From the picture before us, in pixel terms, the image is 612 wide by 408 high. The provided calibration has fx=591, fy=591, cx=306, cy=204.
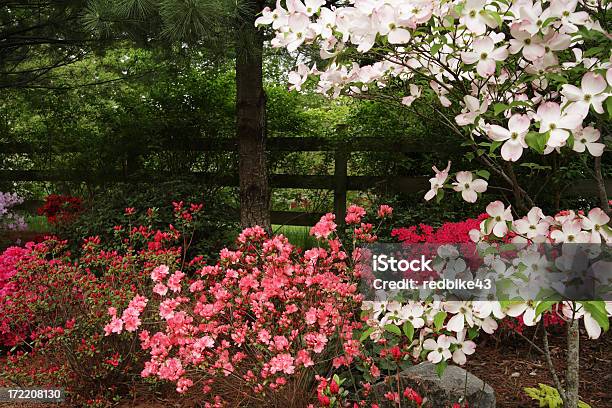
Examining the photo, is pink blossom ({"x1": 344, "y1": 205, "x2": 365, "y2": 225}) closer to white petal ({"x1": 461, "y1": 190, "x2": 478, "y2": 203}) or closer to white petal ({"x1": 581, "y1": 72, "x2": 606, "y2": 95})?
white petal ({"x1": 461, "y1": 190, "x2": 478, "y2": 203})

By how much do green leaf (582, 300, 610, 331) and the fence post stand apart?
15.2 feet

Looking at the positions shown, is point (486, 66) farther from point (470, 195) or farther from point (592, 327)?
point (592, 327)

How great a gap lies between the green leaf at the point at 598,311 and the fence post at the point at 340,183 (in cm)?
464

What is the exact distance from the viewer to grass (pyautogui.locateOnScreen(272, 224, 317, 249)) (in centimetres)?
602

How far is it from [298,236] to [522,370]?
3453 millimetres

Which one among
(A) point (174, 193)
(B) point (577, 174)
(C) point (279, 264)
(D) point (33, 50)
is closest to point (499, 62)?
(C) point (279, 264)

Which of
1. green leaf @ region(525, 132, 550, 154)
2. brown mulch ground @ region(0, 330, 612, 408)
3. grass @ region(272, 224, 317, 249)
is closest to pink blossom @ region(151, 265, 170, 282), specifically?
brown mulch ground @ region(0, 330, 612, 408)

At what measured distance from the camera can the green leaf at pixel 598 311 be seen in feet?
4.05

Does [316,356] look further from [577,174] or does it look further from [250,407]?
[577,174]

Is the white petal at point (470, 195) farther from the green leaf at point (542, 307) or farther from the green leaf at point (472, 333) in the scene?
the green leaf at point (542, 307)

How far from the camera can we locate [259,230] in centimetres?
258

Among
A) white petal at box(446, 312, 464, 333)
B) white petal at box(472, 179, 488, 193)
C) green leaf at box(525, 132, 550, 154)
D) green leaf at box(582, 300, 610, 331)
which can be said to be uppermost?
green leaf at box(525, 132, 550, 154)

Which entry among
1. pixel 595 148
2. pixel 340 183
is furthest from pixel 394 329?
pixel 340 183

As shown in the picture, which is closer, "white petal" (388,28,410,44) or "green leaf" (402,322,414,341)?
"white petal" (388,28,410,44)
